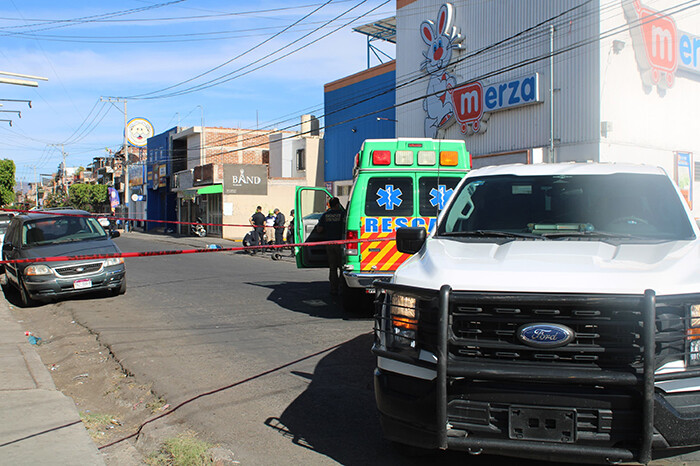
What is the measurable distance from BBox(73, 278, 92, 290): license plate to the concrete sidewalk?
14.1ft

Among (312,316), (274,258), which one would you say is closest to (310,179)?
(274,258)

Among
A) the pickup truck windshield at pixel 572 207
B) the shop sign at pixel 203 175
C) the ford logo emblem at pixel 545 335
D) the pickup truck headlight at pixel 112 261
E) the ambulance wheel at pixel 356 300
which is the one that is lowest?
the ambulance wheel at pixel 356 300

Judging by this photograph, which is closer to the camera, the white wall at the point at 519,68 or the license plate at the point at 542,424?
the license plate at the point at 542,424

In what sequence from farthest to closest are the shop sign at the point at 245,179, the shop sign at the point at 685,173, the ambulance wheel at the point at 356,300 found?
the shop sign at the point at 245,179, the shop sign at the point at 685,173, the ambulance wheel at the point at 356,300

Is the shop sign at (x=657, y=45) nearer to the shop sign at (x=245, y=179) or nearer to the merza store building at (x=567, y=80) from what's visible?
the merza store building at (x=567, y=80)

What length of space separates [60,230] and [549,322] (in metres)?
11.4

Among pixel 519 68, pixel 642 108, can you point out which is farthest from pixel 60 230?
pixel 642 108

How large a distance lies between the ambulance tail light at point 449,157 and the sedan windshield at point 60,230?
716 centimetres

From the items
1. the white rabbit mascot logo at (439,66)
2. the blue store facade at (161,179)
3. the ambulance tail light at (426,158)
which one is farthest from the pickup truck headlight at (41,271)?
the blue store facade at (161,179)

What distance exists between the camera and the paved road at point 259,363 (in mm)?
4566

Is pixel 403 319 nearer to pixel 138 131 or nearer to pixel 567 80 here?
pixel 567 80

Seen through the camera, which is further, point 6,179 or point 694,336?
point 6,179

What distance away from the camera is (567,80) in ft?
70.0

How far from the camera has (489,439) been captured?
10.6ft
